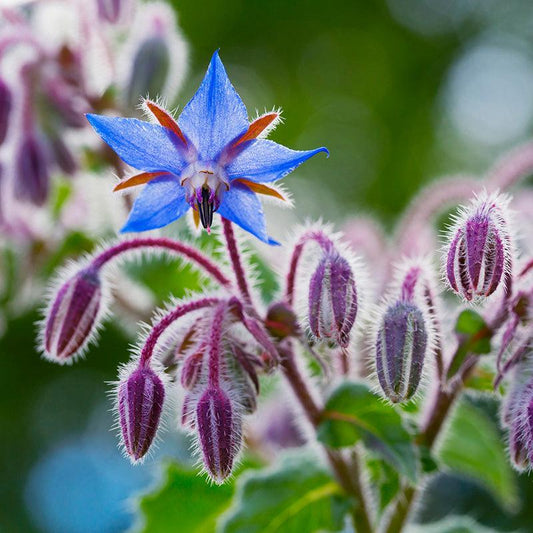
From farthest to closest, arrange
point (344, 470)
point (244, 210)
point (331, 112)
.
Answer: point (331, 112) → point (344, 470) → point (244, 210)

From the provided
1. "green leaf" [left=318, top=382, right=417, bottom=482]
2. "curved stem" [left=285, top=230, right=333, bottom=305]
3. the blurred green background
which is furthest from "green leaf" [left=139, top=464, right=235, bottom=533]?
the blurred green background

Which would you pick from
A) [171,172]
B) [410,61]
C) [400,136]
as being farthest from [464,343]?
[410,61]

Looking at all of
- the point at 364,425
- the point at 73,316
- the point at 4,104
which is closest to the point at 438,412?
the point at 364,425

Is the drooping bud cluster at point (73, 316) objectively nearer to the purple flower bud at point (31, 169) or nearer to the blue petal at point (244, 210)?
the blue petal at point (244, 210)

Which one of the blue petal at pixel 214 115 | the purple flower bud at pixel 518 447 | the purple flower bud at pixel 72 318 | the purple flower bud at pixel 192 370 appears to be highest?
the blue petal at pixel 214 115

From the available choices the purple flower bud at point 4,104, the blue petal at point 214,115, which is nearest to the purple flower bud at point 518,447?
the blue petal at point 214,115

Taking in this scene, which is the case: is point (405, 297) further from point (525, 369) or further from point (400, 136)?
point (400, 136)

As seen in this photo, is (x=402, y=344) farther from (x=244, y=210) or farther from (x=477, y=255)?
(x=244, y=210)
